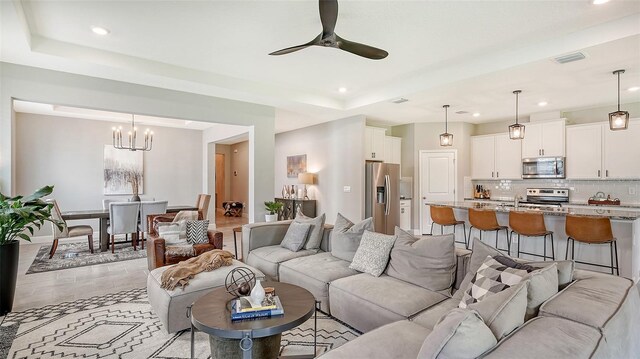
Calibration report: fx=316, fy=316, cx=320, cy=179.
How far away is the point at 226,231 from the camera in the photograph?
25.6ft

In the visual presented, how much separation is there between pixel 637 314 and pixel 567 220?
7.87ft

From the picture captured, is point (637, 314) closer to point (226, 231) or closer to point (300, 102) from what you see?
point (300, 102)

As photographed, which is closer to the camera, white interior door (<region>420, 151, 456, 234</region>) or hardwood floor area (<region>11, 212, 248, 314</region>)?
hardwood floor area (<region>11, 212, 248, 314</region>)

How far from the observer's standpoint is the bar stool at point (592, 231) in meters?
3.43

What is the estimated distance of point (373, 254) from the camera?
9.78 ft

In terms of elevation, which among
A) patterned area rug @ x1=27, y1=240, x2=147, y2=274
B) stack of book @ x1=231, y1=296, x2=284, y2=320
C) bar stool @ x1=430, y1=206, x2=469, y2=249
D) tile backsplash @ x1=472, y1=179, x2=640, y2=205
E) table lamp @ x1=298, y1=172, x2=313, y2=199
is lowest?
patterned area rug @ x1=27, y1=240, x2=147, y2=274

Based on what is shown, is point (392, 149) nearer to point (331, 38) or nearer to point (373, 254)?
point (373, 254)

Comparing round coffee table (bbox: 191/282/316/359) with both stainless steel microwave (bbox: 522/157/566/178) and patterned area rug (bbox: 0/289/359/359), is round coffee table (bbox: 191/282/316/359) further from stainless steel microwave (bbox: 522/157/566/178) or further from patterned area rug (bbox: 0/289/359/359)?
stainless steel microwave (bbox: 522/157/566/178)

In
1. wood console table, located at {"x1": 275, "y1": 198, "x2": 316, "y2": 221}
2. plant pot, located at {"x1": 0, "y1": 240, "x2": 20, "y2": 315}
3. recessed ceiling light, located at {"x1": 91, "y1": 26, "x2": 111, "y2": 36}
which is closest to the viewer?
plant pot, located at {"x1": 0, "y1": 240, "x2": 20, "y2": 315}

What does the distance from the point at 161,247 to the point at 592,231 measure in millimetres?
4874

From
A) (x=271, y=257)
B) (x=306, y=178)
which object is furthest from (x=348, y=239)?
(x=306, y=178)

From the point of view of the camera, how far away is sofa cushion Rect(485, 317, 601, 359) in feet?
3.69

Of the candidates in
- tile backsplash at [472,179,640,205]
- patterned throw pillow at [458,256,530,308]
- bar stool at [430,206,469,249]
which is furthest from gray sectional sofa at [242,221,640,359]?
tile backsplash at [472,179,640,205]

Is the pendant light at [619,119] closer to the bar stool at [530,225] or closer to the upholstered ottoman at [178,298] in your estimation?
the bar stool at [530,225]
